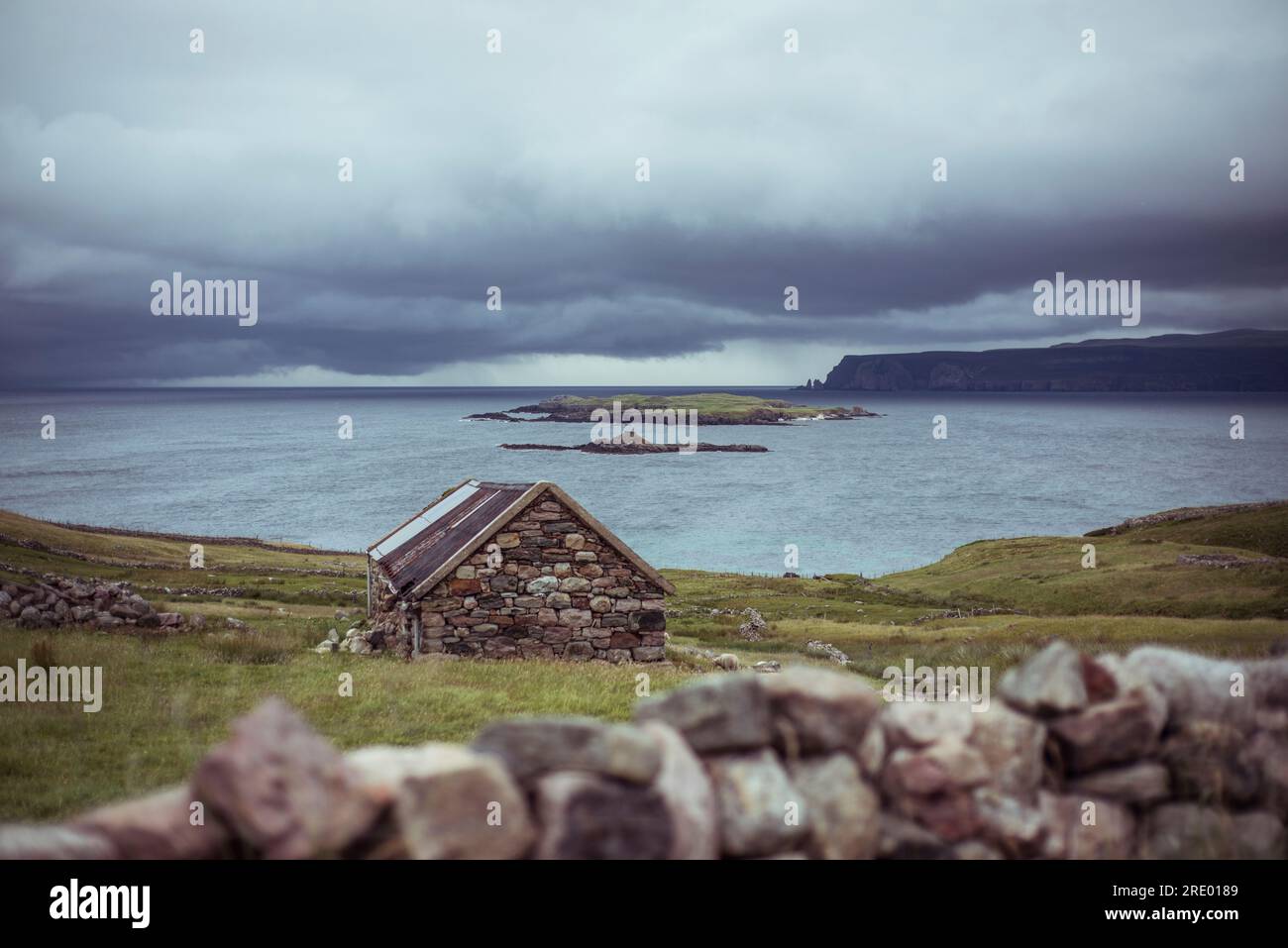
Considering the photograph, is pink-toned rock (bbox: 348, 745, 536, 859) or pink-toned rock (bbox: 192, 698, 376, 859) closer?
pink-toned rock (bbox: 192, 698, 376, 859)

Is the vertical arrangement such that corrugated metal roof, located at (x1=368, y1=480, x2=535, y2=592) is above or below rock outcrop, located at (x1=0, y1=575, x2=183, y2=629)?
above

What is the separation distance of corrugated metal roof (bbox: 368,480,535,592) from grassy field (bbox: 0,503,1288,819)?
2.49m

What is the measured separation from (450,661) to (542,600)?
2410mm

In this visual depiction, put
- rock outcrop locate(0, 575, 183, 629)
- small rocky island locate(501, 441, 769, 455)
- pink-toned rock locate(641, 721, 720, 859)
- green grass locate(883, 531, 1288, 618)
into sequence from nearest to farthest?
1. pink-toned rock locate(641, 721, 720, 859)
2. rock outcrop locate(0, 575, 183, 629)
3. green grass locate(883, 531, 1288, 618)
4. small rocky island locate(501, 441, 769, 455)

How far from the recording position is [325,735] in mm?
10906

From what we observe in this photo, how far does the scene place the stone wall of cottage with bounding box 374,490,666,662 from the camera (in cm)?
1875

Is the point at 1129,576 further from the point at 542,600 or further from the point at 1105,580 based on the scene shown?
the point at 542,600

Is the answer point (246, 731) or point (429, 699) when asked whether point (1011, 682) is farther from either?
point (429, 699)

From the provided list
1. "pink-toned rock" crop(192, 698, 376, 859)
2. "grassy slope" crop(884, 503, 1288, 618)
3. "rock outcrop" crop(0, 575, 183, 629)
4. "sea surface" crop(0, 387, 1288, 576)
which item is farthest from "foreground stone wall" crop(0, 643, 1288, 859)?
"sea surface" crop(0, 387, 1288, 576)

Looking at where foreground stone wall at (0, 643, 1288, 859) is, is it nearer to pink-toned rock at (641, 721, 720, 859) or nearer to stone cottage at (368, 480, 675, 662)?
pink-toned rock at (641, 721, 720, 859)

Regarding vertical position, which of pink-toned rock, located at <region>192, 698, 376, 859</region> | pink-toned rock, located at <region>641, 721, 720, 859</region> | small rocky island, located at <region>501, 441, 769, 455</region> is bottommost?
pink-toned rock, located at <region>641, 721, 720, 859</region>

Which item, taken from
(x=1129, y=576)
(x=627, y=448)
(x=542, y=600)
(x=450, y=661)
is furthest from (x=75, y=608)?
(x=627, y=448)

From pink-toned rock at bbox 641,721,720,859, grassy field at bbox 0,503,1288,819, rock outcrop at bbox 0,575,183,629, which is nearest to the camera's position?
pink-toned rock at bbox 641,721,720,859
